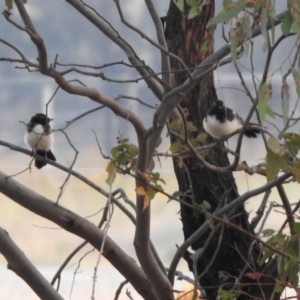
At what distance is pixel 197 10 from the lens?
1.35 meters

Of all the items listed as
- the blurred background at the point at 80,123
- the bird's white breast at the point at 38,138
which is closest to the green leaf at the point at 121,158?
the bird's white breast at the point at 38,138

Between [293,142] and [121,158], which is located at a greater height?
[121,158]

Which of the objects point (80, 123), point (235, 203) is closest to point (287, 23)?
point (235, 203)

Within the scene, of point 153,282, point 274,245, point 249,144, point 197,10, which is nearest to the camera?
point 197,10

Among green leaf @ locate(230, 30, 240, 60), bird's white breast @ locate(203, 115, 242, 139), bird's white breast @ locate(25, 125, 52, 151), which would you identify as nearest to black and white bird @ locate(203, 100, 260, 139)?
bird's white breast @ locate(203, 115, 242, 139)

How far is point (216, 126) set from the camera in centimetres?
226

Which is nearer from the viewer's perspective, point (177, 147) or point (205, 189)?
point (177, 147)

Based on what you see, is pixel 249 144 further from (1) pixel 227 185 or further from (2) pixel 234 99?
(1) pixel 227 185

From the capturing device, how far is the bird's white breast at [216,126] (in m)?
2.22

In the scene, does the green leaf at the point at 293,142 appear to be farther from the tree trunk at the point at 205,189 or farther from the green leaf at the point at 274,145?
the tree trunk at the point at 205,189

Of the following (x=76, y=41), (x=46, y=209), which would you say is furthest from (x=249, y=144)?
(x=46, y=209)

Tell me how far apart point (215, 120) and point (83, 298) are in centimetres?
106

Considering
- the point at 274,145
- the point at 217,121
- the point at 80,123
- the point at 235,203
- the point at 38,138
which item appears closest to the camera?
the point at 274,145

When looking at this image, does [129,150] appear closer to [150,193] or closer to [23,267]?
[150,193]
